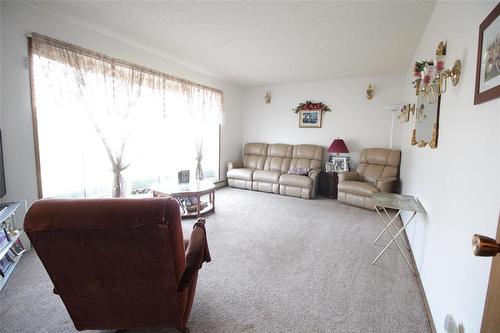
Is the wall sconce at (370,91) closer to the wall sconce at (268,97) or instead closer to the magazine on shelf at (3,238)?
the wall sconce at (268,97)

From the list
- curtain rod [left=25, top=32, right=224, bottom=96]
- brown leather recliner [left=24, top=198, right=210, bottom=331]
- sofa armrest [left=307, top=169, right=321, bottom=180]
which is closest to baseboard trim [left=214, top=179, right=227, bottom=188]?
sofa armrest [left=307, top=169, right=321, bottom=180]

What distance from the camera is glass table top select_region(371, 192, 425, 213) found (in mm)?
2097

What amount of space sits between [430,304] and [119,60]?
4.16m

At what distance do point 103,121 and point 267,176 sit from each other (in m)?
3.15

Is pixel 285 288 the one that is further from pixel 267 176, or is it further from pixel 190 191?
pixel 267 176

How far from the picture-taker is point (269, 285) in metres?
1.99

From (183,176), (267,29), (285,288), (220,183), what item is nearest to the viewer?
(285,288)

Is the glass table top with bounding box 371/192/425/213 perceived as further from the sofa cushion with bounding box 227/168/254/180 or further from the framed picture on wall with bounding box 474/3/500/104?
the sofa cushion with bounding box 227/168/254/180

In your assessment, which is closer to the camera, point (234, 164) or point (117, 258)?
point (117, 258)

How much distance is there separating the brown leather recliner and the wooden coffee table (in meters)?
1.92

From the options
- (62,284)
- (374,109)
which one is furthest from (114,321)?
(374,109)

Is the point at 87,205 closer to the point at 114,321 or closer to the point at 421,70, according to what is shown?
the point at 114,321

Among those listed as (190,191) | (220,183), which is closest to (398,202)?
(190,191)

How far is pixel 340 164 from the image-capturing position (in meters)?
5.04
